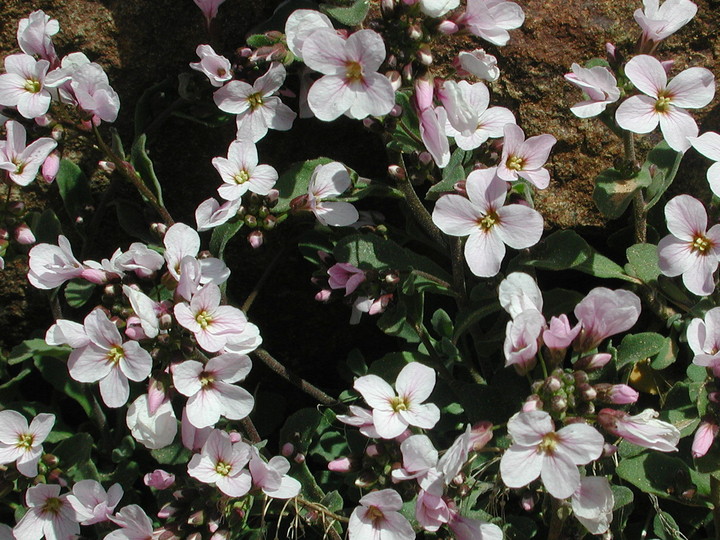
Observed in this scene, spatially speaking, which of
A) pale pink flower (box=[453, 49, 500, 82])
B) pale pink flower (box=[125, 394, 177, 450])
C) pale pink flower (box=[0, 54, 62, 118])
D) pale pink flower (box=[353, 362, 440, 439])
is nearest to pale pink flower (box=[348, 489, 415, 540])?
pale pink flower (box=[353, 362, 440, 439])

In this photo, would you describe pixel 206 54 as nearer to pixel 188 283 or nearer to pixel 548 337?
pixel 188 283

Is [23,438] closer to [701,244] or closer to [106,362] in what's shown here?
[106,362]

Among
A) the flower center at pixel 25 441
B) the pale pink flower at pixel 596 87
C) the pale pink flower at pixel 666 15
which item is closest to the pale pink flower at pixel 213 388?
the flower center at pixel 25 441

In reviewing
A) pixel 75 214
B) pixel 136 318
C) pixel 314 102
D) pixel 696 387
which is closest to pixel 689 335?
pixel 696 387

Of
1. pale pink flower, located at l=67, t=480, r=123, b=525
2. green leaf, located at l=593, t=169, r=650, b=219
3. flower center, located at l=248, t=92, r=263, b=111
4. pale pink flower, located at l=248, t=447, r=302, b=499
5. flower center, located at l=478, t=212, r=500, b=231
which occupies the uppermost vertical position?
flower center, located at l=248, t=92, r=263, b=111

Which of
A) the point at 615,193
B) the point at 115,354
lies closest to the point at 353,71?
the point at 615,193

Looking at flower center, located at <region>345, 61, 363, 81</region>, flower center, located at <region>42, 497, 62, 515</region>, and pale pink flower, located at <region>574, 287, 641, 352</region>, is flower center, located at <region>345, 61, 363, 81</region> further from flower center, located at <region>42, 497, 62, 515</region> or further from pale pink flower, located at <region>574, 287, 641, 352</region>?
flower center, located at <region>42, 497, 62, 515</region>
